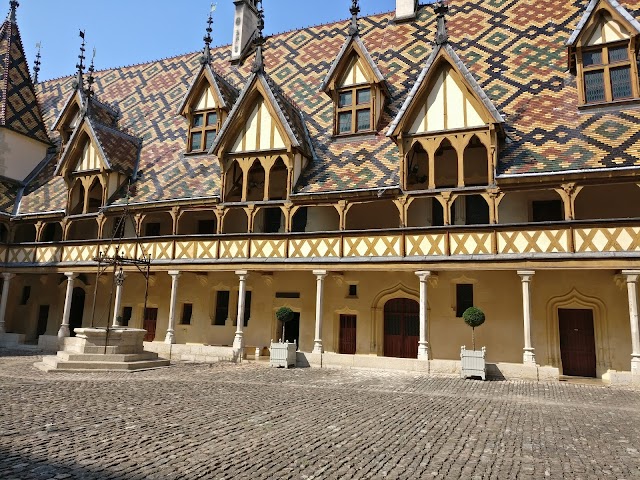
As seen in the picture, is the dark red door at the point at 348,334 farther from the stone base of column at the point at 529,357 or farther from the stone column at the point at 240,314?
the stone base of column at the point at 529,357

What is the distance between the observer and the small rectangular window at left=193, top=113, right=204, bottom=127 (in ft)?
76.7

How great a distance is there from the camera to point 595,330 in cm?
1563

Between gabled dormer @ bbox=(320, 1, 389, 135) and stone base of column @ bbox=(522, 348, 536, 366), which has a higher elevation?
gabled dormer @ bbox=(320, 1, 389, 135)

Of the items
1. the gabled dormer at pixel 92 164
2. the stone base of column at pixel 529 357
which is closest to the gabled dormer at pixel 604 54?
the stone base of column at pixel 529 357

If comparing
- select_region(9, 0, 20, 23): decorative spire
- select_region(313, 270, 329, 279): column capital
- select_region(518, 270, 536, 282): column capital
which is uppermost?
select_region(9, 0, 20, 23): decorative spire

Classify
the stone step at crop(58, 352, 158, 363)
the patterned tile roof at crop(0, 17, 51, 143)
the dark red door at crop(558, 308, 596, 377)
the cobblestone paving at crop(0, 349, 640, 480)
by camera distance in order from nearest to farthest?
the cobblestone paving at crop(0, 349, 640, 480)
the stone step at crop(58, 352, 158, 363)
the dark red door at crop(558, 308, 596, 377)
the patterned tile roof at crop(0, 17, 51, 143)

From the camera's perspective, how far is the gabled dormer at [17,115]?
25.6 meters

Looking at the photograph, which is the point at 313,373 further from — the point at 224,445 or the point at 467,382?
the point at 224,445

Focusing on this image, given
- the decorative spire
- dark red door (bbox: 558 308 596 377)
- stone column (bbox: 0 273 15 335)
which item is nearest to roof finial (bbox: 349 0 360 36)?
dark red door (bbox: 558 308 596 377)

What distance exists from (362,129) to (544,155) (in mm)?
7393

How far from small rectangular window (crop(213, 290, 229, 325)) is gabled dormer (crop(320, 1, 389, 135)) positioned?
8.55m

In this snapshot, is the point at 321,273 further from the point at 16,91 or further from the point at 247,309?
the point at 16,91

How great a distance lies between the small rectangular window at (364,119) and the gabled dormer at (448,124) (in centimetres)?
289

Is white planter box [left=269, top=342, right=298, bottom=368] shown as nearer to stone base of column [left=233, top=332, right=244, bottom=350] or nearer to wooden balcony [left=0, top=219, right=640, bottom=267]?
stone base of column [left=233, top=332, right=244, bottom=350]
